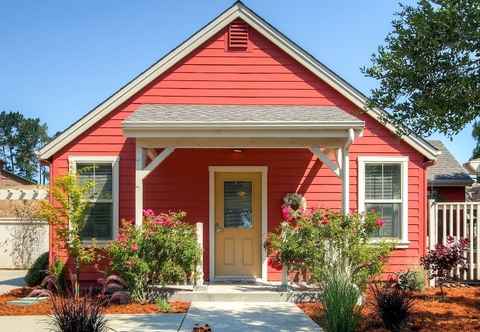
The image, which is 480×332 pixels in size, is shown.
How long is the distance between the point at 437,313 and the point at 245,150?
485cm

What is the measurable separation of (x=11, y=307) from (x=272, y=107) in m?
6.17

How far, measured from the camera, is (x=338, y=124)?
9078 mm

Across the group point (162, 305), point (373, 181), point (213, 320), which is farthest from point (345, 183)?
point (162, 305)

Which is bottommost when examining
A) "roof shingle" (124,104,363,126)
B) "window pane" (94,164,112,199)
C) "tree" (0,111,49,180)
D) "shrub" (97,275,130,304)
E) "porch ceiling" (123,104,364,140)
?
"shrub" (97,275,130,304)

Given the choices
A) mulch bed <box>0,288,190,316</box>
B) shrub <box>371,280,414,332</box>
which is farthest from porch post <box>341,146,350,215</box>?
mulch bed <box>0,288,190,316</box>

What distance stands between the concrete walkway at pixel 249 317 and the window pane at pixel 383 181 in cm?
330

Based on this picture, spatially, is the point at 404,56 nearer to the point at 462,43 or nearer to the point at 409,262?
the point at 462,43

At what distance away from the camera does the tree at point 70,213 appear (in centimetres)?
942

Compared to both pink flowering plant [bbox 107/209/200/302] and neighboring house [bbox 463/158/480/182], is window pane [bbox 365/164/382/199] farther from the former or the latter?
neighboring house [bbox 463/158/480/182]

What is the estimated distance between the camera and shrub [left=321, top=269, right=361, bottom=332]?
19.6 ft

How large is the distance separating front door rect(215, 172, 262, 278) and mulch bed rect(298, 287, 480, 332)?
6.96ft

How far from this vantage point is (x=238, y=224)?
35.3 ft

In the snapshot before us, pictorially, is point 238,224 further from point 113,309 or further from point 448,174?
point 448,174

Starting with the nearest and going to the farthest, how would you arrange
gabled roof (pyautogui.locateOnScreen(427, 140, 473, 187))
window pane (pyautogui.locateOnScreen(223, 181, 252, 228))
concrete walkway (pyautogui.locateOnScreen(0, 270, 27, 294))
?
window pane (pyautogui.locateOnScreen(223, 181, 252, 228))
concrete walkway (pyautogui.locateOnScreen(0, 270, 27, 294))
gabled roof (pyautogui.locateOnScreen(427, 140, 473, 187))
